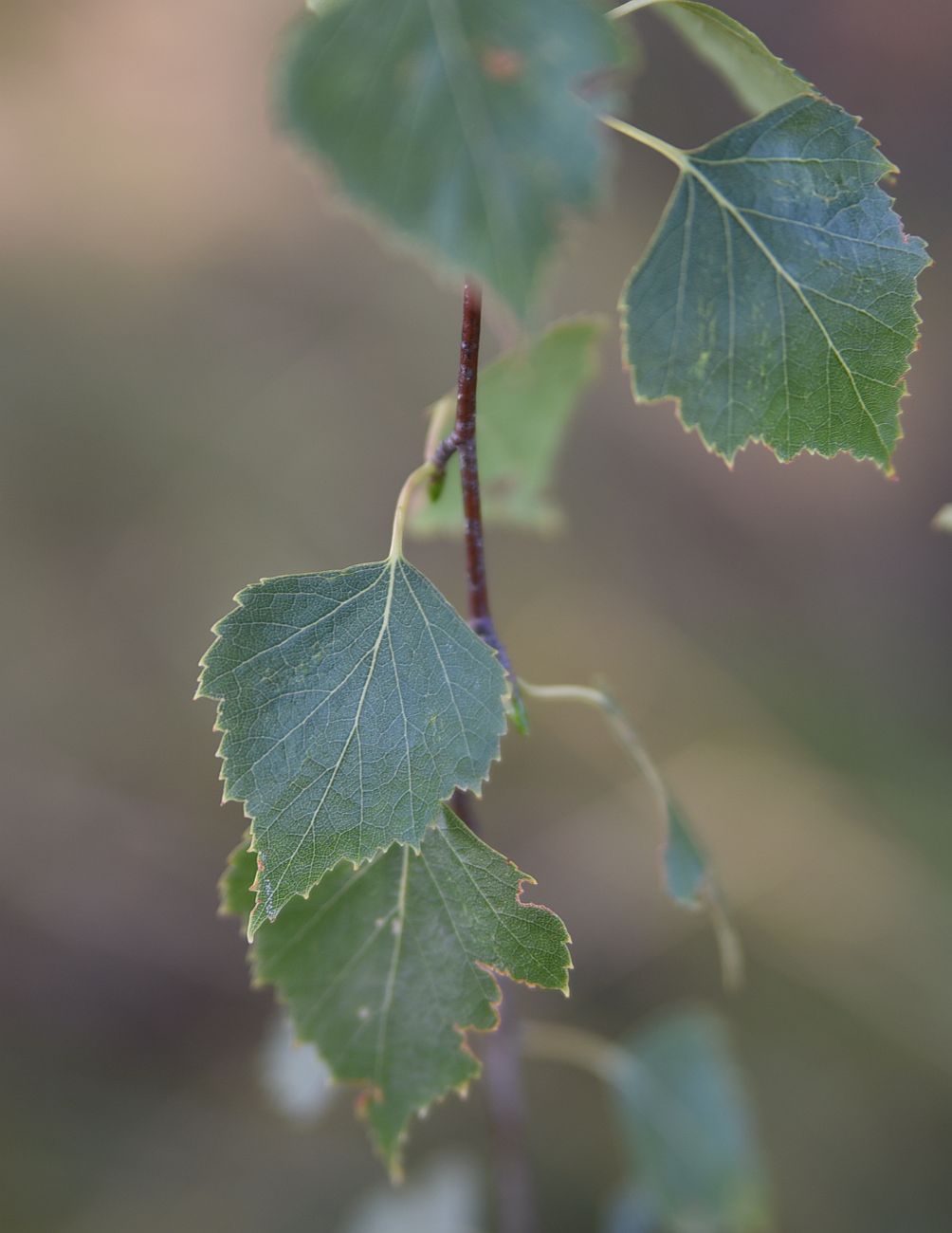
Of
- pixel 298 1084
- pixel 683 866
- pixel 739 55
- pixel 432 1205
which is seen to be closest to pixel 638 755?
pixel 683 866

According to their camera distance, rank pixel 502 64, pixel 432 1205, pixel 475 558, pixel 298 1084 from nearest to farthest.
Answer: pixel 502 64, pixel 475 558, pixel 298 1084, pixel 432 1205

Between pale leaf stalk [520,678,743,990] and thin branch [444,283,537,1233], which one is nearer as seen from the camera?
thin branch [444,283,537,1233]

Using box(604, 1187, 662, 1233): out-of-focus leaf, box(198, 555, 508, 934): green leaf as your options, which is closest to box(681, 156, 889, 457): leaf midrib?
box(198, 555, 508, 934): green leaf

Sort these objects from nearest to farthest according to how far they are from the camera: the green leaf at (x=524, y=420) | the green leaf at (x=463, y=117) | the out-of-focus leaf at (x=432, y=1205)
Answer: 1. the green leaf at (x=463, y=117)
2. the green leaf at (x=524, y=420)
3. the out-of-focus leaf at (x=432, y=1205)

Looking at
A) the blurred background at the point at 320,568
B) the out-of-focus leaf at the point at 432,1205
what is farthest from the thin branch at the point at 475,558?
the blurred background at the point at 320,568

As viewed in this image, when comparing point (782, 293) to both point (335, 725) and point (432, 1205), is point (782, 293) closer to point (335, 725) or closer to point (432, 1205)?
point (335, 725)

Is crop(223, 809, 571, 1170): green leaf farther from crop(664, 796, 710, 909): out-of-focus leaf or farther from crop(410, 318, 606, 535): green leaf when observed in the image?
crop(410, 318, 606, 535): green leaf

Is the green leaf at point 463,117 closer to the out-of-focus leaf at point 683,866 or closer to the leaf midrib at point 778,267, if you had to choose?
the leaf midrib at point 778,267
